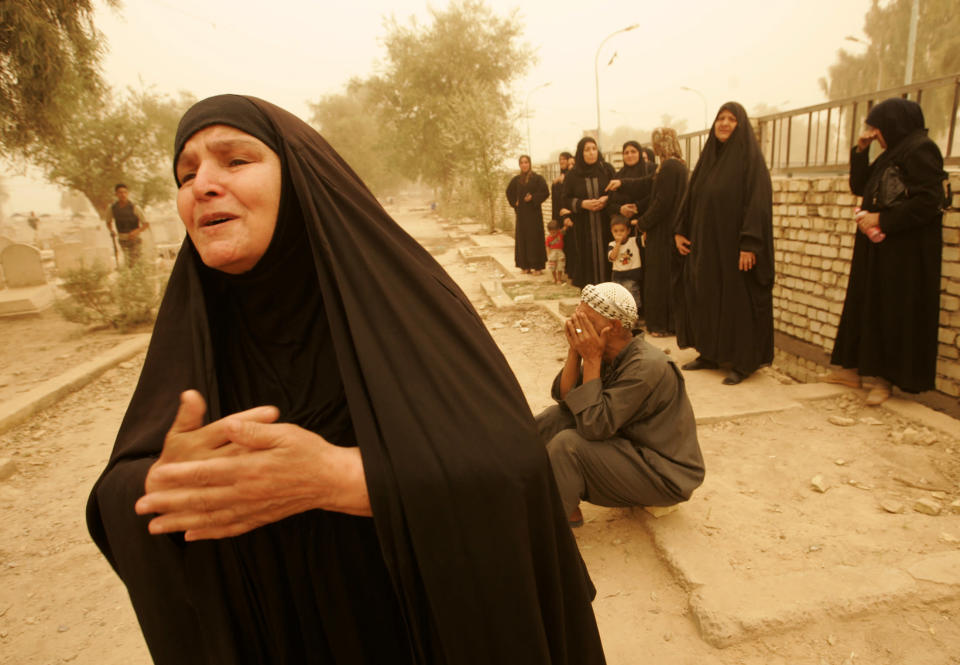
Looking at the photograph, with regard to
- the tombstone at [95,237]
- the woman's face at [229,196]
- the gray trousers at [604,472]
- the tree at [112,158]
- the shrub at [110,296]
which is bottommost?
the gray trousers at [604,472]

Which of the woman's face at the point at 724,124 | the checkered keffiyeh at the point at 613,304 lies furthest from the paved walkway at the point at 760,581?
the woman's face at the point at 724,124

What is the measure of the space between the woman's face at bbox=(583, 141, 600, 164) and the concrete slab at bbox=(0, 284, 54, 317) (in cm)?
934

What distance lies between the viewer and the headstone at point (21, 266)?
11.5 metres

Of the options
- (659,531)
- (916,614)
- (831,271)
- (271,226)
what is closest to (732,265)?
(831,271)

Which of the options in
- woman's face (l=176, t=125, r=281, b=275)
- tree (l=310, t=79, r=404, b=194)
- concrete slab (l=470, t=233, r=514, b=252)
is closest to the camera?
woman's face (l=176, t=125, r=281, b=275)

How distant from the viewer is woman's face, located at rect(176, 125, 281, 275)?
1.00m

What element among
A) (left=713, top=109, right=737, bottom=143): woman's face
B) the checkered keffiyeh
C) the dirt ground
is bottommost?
the dirt ground

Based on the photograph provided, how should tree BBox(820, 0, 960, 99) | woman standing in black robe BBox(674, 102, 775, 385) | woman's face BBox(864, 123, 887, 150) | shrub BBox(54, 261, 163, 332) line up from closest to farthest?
1. woman's face BBox(864, 123, 887, 150)
2. woman standing in black robe BBox(674, 102, 775, 385)
3. shrub BBox(54, 261, 163, 332)
4. tree BBox(820, 0, 960, 99)

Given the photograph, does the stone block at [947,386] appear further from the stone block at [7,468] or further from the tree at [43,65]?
the tree at [43,65]

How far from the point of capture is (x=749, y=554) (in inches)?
100

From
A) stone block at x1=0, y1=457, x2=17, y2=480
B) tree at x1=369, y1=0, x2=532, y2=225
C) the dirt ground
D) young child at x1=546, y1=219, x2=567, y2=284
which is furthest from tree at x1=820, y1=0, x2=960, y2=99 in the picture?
stone block at x1=0, y1=457, x2=17, y2=480

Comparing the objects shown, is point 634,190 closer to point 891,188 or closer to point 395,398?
point 891,188

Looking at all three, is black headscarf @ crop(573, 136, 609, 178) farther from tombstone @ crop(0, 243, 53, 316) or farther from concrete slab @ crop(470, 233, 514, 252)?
tombstone @ crop(0, 243, 53, 316)

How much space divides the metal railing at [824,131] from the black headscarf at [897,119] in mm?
911
